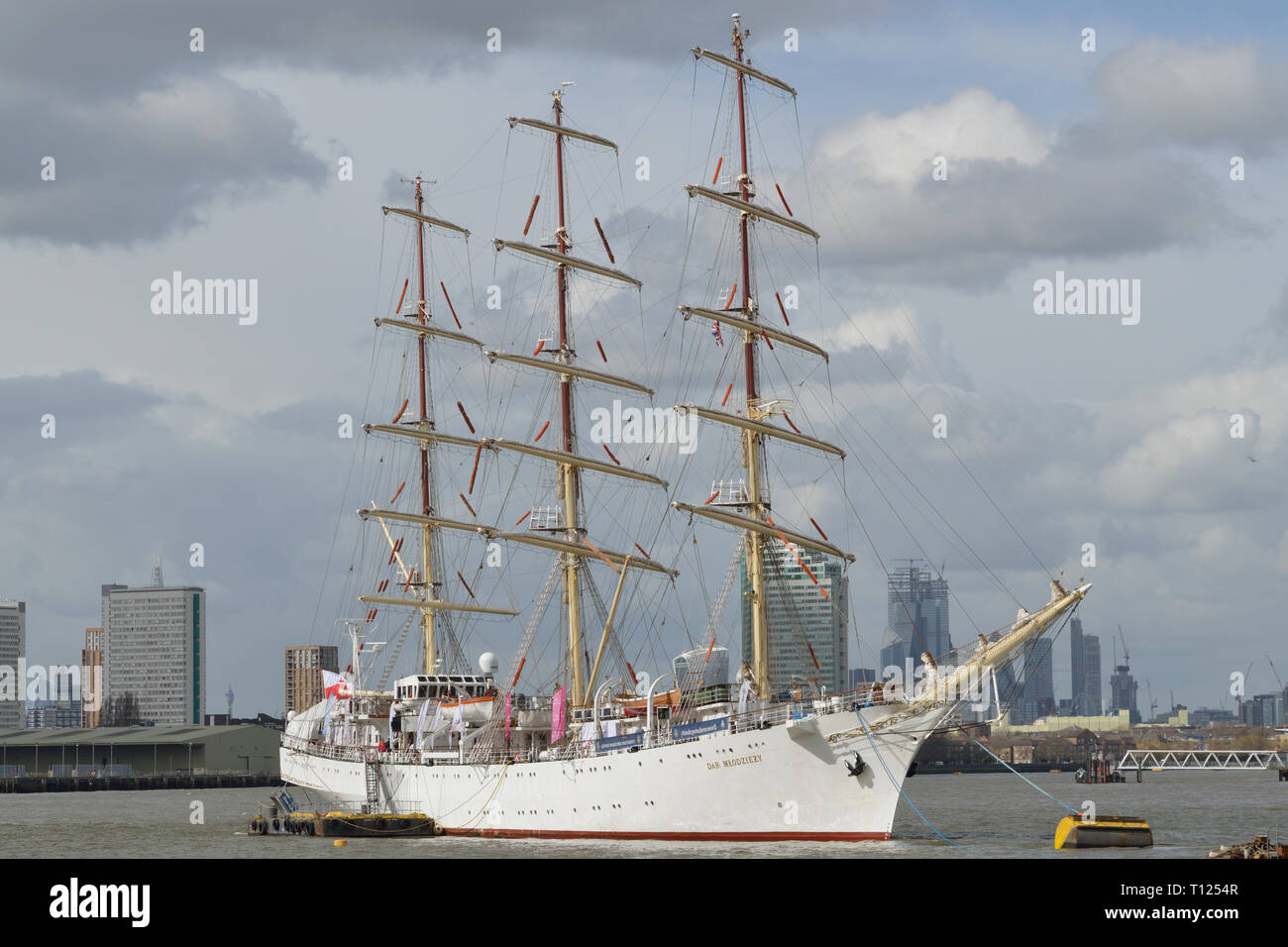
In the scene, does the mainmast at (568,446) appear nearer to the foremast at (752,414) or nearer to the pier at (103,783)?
the foremast at (752,414)

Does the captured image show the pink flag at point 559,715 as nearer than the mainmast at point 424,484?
Yes

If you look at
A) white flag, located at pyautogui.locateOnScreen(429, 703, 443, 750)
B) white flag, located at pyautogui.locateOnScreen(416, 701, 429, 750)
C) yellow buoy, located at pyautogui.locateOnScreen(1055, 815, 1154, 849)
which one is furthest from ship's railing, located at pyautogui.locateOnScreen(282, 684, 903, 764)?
yellow buoy, located at pyautogui.locateOnScreen(1055, 815, 1154, 849)

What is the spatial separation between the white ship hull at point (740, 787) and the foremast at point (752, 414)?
7562mm

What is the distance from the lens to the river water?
2397 inches

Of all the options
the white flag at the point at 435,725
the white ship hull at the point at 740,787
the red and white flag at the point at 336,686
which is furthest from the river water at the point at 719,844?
the red and white flag at the point at 336,686

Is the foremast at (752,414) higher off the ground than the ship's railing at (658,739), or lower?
higher

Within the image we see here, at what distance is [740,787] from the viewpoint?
207 feet

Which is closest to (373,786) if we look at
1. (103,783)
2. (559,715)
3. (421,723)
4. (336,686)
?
(421,723)

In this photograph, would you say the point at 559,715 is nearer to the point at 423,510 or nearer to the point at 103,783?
the point at 423,510

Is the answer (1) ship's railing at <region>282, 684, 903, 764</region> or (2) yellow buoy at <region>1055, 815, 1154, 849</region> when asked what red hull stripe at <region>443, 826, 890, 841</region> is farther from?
(2) yellow buoy at <region>1055, 815, 1154, 849</region>

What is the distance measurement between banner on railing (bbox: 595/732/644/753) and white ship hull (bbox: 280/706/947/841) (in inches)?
24.7

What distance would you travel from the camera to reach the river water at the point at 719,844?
60875 millimetres

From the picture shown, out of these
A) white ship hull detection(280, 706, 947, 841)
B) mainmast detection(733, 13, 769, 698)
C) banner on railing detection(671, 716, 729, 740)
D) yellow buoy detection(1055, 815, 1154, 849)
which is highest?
mainmast detection(733, 13, 769, 698)
